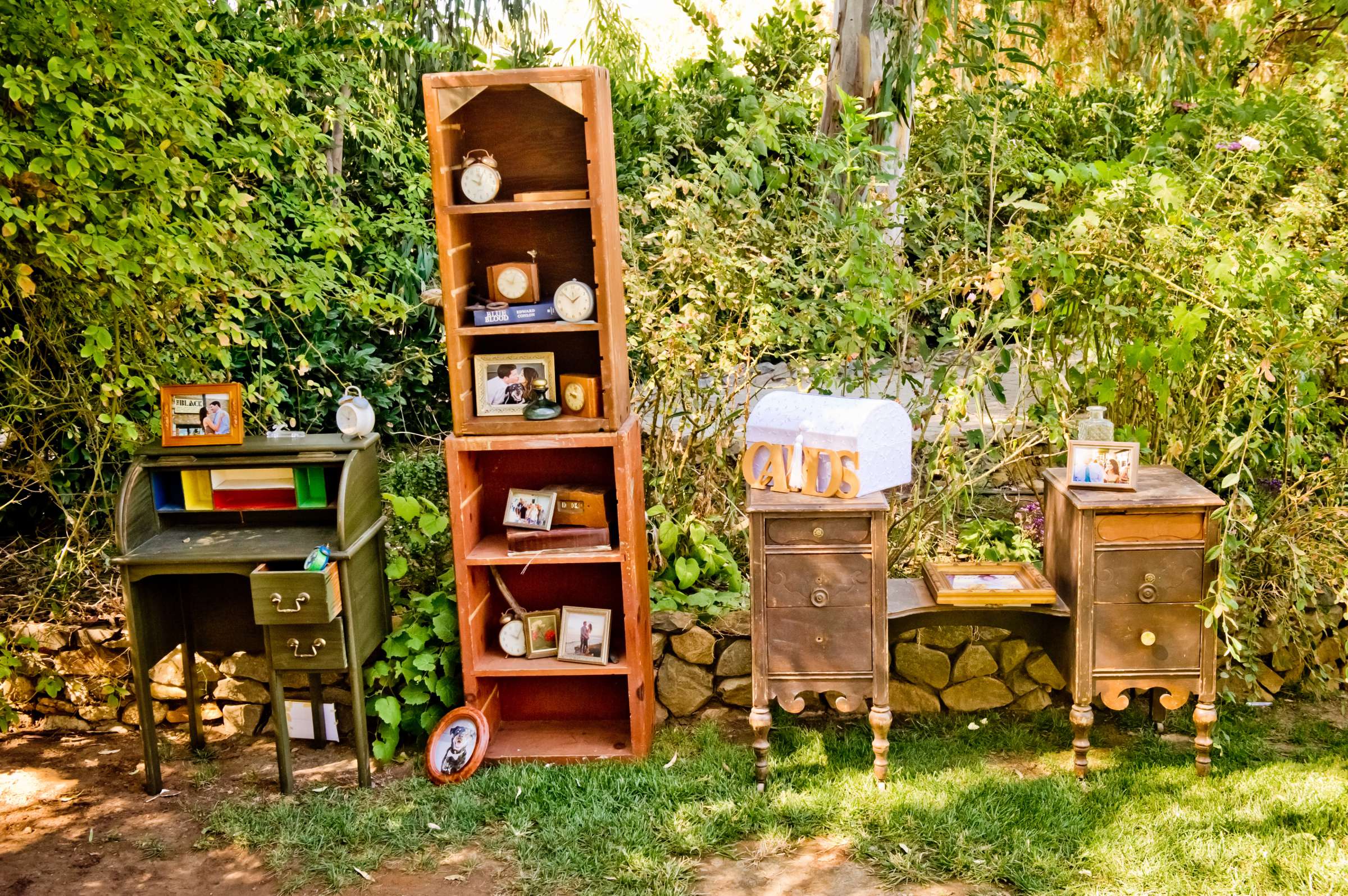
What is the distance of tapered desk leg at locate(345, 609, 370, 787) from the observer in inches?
141

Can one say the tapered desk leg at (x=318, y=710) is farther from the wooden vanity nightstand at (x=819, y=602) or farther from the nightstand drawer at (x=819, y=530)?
the nightstand drawer at (x=819, y=530)

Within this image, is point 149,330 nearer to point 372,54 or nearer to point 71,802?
point 71,802

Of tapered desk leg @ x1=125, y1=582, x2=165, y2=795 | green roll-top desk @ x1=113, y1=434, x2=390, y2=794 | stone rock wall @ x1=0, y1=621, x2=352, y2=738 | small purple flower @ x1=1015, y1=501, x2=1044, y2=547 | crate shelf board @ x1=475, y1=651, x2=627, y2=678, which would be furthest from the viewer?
small purple flower @ x1=1015, y1=501, x2=1044, y2=547

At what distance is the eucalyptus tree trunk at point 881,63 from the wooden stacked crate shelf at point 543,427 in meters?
2.31

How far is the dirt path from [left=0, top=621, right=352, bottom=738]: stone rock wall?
9 centimetres

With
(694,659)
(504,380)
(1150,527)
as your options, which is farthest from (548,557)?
(1150,527)

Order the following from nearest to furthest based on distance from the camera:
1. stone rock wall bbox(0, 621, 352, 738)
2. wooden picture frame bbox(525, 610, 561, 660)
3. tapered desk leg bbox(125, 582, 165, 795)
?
1. tapered desk leg bbox(125, 582, 165, 795)
2. wooden picture frame bbox(525, 610, 561, 660)
3. stone rock wall bbox(0, 621, 352, 738)

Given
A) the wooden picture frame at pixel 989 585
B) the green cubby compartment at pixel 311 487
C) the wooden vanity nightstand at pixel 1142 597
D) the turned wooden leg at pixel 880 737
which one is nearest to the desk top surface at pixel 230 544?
the green cubby compartment at pixel 311 487

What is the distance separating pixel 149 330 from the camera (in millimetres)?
4160

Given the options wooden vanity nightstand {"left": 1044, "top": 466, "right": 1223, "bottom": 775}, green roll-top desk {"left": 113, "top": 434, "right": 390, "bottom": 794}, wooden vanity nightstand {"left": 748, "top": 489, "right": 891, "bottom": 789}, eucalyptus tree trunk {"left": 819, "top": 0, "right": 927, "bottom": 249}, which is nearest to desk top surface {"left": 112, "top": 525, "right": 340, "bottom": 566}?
green roll-top desk {"left": 113, "top": 434, "right": 390, "bottom": 794}

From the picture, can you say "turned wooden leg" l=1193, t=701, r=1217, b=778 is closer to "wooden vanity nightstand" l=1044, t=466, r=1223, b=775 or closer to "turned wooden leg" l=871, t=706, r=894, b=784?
"wooden vanity nightstand" l=1044, t=466, r=1223, b=775

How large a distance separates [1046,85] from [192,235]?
426cm

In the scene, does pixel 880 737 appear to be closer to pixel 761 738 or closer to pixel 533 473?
pixel 761 738

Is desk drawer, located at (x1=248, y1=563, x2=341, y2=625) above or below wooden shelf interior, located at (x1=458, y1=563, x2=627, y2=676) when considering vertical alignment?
above
